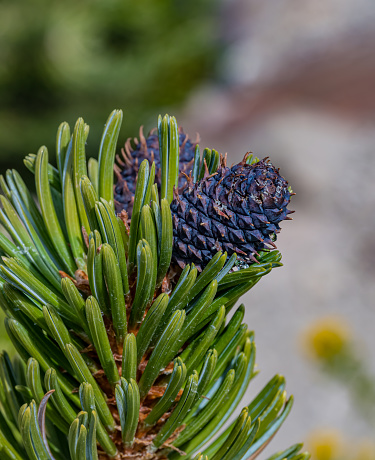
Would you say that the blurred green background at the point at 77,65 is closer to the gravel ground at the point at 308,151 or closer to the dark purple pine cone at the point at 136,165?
the gravel ground at the point at 308,151

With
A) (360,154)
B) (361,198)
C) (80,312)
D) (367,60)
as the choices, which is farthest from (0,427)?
(367,60)

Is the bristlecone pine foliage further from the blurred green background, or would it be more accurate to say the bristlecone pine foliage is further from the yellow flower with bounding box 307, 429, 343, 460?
the blurred green background

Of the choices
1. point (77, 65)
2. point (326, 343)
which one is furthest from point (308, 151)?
point (326, 343)

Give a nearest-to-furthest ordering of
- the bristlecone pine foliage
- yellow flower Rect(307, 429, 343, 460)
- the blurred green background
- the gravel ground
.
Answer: the bristlecone pine foliage
yellow flower Rect(307, 429, 343, 460)
the gravel ground
the blurred green background

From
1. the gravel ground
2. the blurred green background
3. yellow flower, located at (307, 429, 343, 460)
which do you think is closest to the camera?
yellow flower, located at (307, 429, 343, 460)

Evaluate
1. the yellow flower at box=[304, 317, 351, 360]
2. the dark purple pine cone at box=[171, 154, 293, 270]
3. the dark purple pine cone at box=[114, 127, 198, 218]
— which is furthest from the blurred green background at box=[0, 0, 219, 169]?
the dark purple pine cone at box=[171, 154, 293, 270]

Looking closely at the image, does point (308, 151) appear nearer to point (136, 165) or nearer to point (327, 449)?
point (327, 449)

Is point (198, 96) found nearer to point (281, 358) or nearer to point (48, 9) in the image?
point (48, 9)
